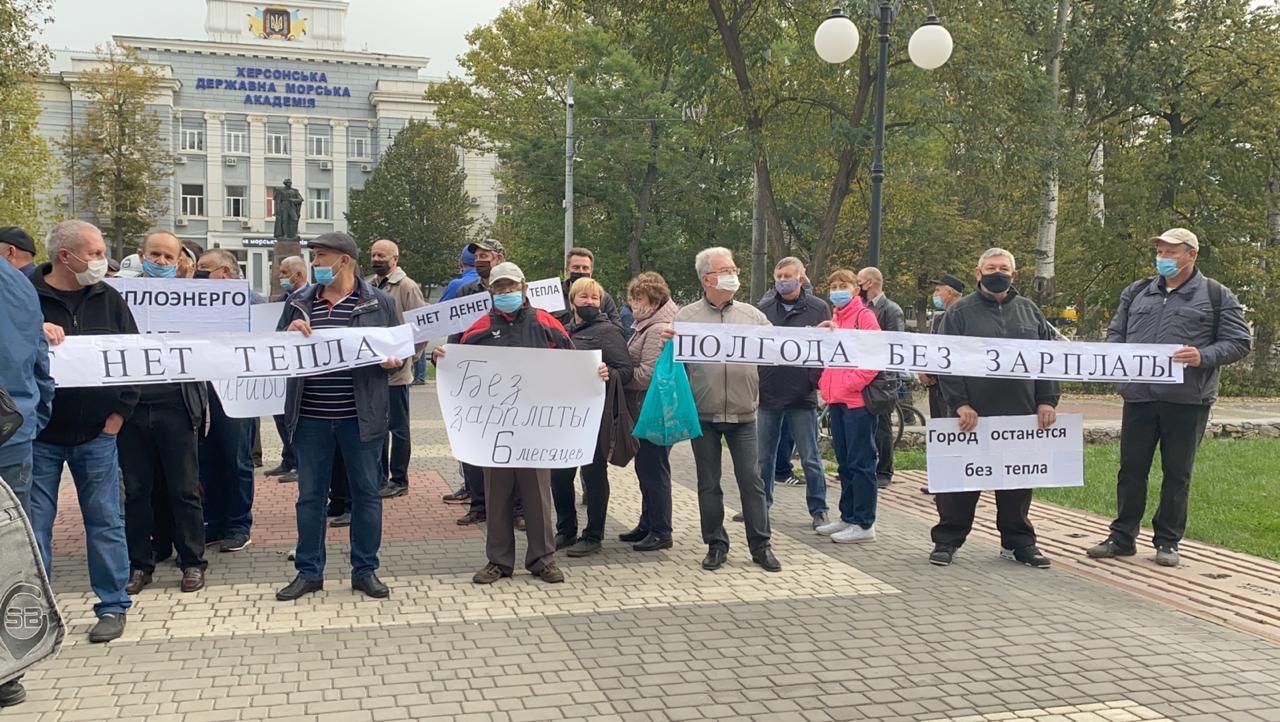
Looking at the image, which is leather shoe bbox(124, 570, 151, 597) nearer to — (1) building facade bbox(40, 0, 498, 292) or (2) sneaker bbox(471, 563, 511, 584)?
(2) sneaker bbox(471, 563, 511, 584)

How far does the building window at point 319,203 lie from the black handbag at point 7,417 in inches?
2795

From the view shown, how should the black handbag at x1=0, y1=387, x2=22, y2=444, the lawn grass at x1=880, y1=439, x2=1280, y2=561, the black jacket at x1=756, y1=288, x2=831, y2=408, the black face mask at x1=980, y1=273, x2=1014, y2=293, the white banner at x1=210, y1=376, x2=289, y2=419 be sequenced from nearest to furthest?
the black handbag at x1=0, y1=387, x2=22, y2=444 → the black face mask at x1=980, y1=273, x2=1014, y2=293 → the white banner at x1=210, y1=376, x2=289, y2=419 → the black jacket at x1=756, y1=288, x2=831, y2=408 → the lawn grass at x1=880, y1=439, x2=1280, y2=561

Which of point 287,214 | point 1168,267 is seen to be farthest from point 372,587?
point 287,214

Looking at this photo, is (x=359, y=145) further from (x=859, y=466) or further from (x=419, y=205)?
(x=859, y=466)

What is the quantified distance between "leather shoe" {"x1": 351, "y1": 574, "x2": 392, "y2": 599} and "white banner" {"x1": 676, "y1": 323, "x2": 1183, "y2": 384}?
283cm

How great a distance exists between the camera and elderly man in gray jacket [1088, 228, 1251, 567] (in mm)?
7215

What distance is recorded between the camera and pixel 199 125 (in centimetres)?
6962

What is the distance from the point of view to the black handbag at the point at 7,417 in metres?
4.28

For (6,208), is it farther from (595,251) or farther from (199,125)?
(199,125)

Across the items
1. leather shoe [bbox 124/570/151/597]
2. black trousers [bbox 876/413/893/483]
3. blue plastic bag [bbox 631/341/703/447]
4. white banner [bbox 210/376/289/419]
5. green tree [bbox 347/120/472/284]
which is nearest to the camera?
leather shoe [bbox 124/570/151/597]

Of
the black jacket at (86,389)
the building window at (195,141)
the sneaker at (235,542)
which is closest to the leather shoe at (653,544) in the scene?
the sneaker at (235,542)

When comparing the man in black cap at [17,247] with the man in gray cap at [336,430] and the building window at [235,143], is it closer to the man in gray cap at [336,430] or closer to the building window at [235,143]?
the man in gray cap at [336,430]

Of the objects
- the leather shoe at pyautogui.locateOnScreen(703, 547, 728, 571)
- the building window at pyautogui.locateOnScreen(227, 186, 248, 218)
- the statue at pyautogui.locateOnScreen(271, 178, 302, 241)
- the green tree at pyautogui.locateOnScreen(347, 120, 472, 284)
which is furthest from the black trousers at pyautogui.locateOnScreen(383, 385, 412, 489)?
the building window at pyautogui.locateOnScreen(227, 186, 248, 218)

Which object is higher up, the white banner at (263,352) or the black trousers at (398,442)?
the white banner at (263,352)
